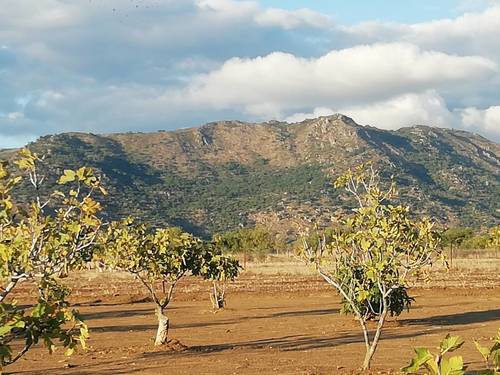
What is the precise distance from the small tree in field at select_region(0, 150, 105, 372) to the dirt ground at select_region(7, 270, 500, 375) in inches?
487

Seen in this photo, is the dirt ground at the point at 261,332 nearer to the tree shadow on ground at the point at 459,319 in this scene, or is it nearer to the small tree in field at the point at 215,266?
the tree shadow on ground at the point at 459,319

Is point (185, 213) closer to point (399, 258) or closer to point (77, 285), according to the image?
point (77, 285)

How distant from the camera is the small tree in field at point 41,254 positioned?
745 centimetres

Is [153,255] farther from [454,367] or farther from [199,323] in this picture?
[454,367]

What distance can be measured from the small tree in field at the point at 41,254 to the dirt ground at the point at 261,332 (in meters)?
12.4

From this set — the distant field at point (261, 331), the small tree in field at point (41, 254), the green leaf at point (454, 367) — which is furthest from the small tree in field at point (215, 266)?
the green leaf at point (454, 367)

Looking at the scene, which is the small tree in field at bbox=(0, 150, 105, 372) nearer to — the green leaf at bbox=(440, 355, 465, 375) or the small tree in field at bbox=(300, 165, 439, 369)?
the green leaf at bbox=(440, 355, 465, 375)

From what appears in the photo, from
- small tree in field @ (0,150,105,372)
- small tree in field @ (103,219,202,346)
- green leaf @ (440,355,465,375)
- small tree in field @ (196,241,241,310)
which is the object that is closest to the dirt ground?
small tree in field @ (103,219,202,346)

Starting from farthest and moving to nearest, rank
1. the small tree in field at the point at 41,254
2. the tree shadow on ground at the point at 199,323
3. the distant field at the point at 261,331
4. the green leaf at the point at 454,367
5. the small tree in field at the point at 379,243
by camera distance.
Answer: the tree shadow on ground at the point at 199,323 < the distant field at the point at 261,331 < the small tree in field at the point at 379,243 < the small tree in field at the point at 41,254 < the green leaf at the point at 454,367

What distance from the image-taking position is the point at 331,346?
Result: 26.7 metres

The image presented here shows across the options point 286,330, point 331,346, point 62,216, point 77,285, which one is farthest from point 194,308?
point 62,216

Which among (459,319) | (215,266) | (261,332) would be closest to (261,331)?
(261,332)

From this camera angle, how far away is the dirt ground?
21.8 m

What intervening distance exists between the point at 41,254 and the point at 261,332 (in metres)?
24.2
